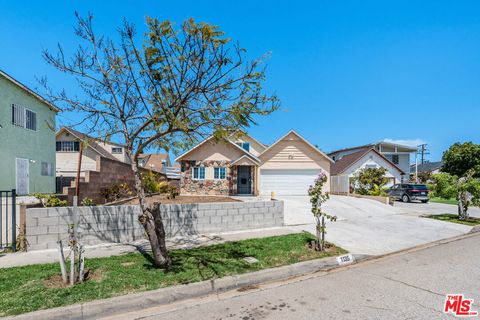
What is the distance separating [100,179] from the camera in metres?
9.62

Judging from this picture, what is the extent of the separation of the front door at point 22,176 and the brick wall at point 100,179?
10.0m

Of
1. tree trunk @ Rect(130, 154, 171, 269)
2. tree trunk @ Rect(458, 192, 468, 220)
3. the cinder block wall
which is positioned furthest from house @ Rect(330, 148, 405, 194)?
tree trunk @ Rect(130, 154, 171, 269)

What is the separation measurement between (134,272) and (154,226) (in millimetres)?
888

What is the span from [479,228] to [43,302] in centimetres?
1453

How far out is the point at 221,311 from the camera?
13.3 feet

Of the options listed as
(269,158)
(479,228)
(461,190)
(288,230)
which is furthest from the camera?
(269,158)

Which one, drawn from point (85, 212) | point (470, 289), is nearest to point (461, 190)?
point (470, 289)

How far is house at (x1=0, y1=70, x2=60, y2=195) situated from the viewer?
1614cm

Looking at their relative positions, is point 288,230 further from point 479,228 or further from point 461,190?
point 461,190

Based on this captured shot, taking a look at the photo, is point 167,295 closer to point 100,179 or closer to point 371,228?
point 100,179

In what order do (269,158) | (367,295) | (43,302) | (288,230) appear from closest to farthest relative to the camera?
(43,302) < (367,295) < (288,230) < (269,158)

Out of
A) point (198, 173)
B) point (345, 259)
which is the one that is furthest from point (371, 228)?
point (198, 173)

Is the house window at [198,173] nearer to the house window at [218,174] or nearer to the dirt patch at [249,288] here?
the house window at [218,174]

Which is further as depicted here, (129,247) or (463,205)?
(463,205)
